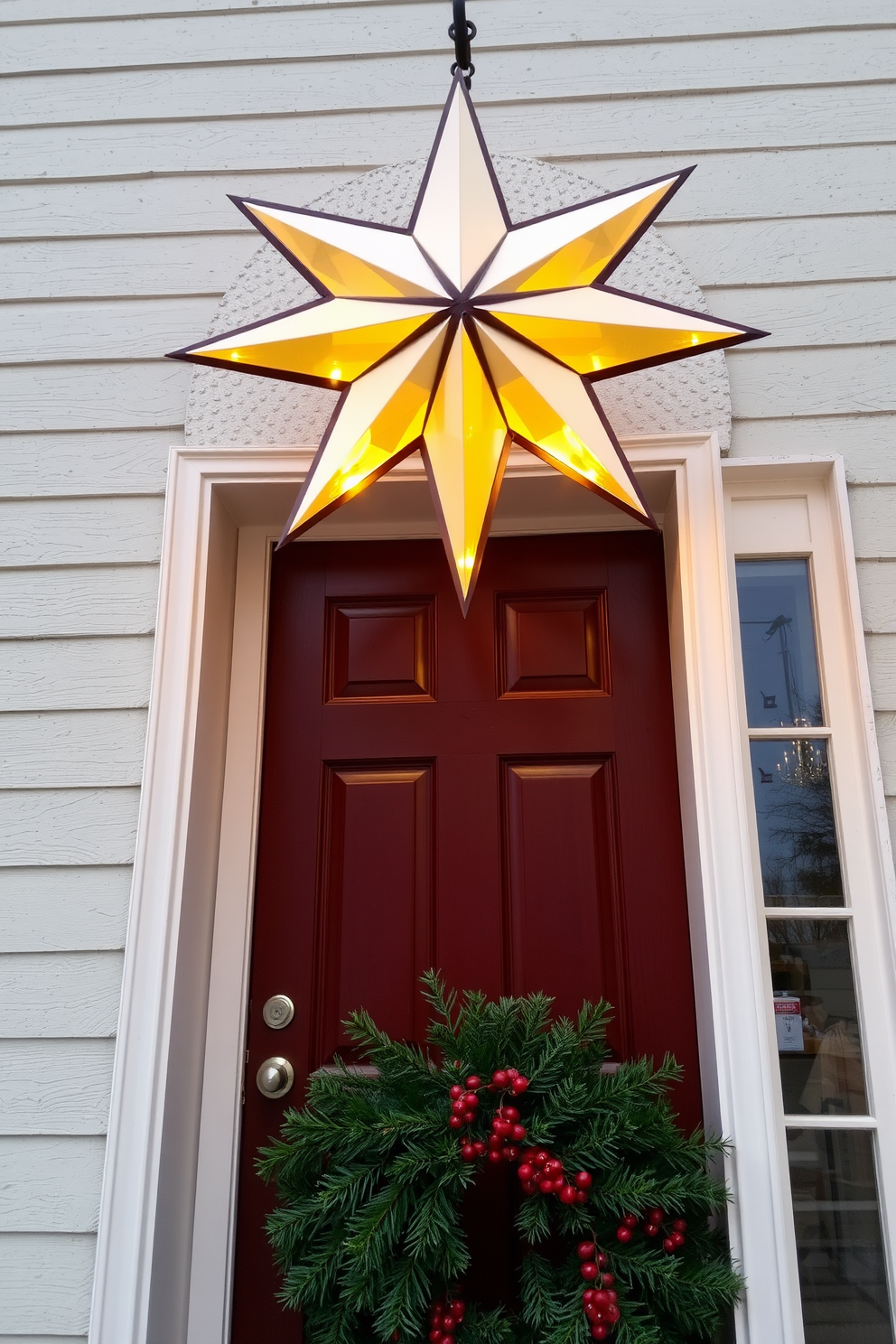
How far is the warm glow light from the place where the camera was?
1424 mm

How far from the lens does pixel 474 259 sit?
1440 millimetres

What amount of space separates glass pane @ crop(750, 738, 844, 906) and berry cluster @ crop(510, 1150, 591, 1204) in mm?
590

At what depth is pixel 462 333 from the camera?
1449mm

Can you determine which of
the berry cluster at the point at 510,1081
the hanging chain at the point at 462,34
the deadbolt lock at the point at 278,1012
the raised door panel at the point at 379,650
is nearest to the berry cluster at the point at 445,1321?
the berry cluster at the point at 510,1081

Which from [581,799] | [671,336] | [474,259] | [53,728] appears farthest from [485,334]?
[53,728]

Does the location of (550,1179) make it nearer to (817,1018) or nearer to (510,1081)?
(510,1081)

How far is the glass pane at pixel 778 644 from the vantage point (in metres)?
1.68

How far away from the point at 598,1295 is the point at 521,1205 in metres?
0.17

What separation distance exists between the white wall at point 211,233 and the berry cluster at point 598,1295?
86 cm

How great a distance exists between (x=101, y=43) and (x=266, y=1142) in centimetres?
228

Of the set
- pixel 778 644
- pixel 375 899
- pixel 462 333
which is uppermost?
pixel 462 333

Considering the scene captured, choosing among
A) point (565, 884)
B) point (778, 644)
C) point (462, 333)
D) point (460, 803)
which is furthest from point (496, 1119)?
point (462, 333)

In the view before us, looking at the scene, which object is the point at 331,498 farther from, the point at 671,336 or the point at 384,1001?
the point at 384,1001

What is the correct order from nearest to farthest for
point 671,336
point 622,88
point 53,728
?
point 671,336, point 53,728, point 622,88
